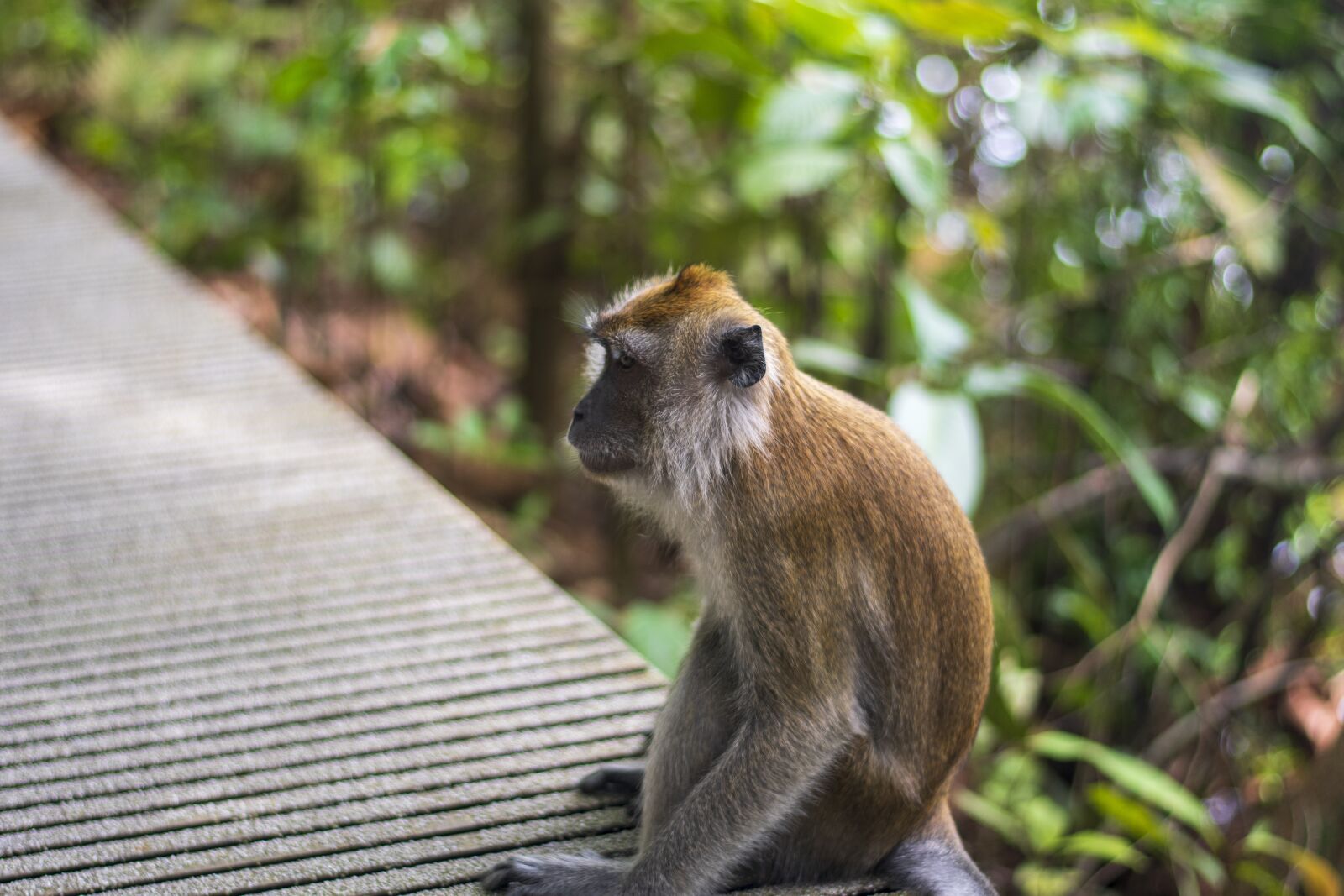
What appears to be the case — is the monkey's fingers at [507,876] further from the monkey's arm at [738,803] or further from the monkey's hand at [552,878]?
the monkey's arm at [738,803]

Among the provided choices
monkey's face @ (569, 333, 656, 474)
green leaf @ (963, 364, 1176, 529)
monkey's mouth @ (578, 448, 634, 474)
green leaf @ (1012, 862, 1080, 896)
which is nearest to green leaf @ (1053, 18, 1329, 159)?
green leaf @ (963, 364, 1176, 529)

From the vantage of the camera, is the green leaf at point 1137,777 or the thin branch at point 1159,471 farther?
the thin branch at point 1159,471

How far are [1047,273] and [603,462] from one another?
387 centimetres

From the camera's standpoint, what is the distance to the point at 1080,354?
5.35m

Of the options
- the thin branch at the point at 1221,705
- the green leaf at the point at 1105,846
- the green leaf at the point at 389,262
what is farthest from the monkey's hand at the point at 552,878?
the green leaf at the point at 389,262

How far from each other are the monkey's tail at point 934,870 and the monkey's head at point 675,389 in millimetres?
763

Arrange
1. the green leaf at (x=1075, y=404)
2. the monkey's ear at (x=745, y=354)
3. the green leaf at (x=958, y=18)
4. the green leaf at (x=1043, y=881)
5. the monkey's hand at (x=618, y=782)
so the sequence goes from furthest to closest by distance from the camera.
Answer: the green leaf at (x=1043, y=881), the green leaf at (x=1075, y=404), the green leaf at (x=958, y=18), the monkey's hand at (x=618, y=782), the monkey's ear at (x=745, y=354)

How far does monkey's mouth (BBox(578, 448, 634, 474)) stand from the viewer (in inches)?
94.0

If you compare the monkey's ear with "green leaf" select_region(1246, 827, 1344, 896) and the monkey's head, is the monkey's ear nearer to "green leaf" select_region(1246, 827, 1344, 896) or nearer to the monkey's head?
the monkey's head

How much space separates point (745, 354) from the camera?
2.31m

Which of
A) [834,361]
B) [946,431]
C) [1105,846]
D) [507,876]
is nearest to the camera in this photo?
[507,876]

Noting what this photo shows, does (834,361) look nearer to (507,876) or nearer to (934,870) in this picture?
(934,870)

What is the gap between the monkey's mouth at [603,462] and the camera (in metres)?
2.39

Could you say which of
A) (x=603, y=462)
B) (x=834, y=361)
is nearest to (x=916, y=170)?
(x=834, y=361)
